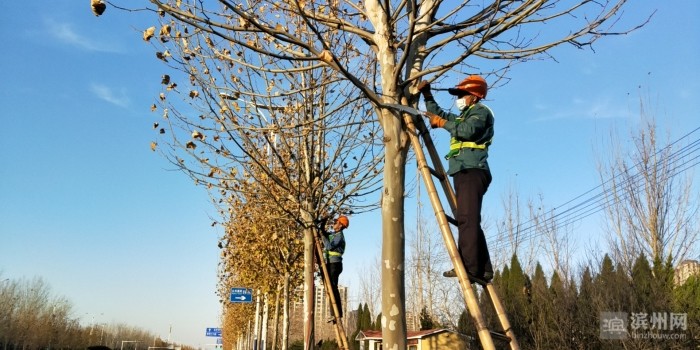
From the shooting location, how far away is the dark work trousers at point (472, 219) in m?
4.07

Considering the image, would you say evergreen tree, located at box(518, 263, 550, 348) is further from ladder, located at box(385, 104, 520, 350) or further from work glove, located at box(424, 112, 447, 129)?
work glove, located at box(424, 112, 447, 129)

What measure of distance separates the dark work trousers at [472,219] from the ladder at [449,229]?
117 millimetres

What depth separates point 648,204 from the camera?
64.1 feet

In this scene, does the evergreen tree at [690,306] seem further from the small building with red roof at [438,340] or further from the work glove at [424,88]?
the work glove at [424,88]

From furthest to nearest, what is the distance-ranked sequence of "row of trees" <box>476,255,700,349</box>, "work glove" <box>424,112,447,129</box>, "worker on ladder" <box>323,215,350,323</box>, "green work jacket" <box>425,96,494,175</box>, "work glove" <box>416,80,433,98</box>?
1. "row of trees" <box>476,255,700,349</box>
2. "worker on ladder" <box>323,215,350,323</box>
3. "work glove" <box>416,80,433,98</box>
4. "work glove" <box>424,112,447,129</box>
5. "green work jacket" <box>425,96,494,175</box>

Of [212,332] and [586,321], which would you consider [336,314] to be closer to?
[586,321]

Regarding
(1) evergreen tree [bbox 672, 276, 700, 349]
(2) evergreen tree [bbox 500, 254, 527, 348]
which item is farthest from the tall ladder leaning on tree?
(2) evergreen tree [bbox 500, 254, 527, 348]

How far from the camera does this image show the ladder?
3.72 metres

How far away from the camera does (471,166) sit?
14.0 ft

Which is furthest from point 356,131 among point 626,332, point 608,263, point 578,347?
point 608,263

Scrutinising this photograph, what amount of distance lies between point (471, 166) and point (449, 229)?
545 mm

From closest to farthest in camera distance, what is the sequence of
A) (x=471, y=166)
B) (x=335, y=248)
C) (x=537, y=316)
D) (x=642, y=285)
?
1. (x=471, y=166)
2. (x=335, y=248)
3. (x=642, y=285)
4. (x=537, y=316)

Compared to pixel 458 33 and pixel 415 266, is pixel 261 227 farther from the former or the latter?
pixel 415 266

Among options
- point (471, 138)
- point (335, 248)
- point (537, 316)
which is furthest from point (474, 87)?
point (537, 316)
